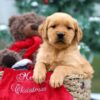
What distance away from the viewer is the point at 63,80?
2979 mm

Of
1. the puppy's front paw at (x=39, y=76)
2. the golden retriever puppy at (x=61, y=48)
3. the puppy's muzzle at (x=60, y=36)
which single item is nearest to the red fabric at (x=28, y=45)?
the golden retriever puppy at (x=61, y=48)

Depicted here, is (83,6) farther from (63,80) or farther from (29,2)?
(63,80)

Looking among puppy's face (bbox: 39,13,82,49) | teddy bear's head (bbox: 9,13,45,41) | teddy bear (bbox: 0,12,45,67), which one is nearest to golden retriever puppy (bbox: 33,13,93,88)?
puppy's face (bbox: 39,13,82,49)

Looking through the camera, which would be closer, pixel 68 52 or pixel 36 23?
pixel 68 52

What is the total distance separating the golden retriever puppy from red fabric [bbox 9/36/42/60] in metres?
0.50

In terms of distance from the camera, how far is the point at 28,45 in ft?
12.9

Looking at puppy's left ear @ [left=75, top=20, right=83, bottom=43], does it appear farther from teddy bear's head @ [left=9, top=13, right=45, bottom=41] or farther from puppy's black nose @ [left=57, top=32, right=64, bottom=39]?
teddy bear's head @ [left=9, top=13, right=45, bottom=41]

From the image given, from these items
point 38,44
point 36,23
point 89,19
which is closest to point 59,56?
point 38,44

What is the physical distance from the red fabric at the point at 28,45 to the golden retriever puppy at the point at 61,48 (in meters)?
0.50

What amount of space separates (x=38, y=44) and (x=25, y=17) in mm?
411

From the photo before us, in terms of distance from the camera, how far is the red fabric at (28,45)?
377 cm

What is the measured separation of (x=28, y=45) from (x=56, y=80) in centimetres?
105

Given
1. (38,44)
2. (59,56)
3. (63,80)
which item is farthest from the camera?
(38,44)

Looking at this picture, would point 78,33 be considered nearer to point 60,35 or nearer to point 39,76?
point 60,35
